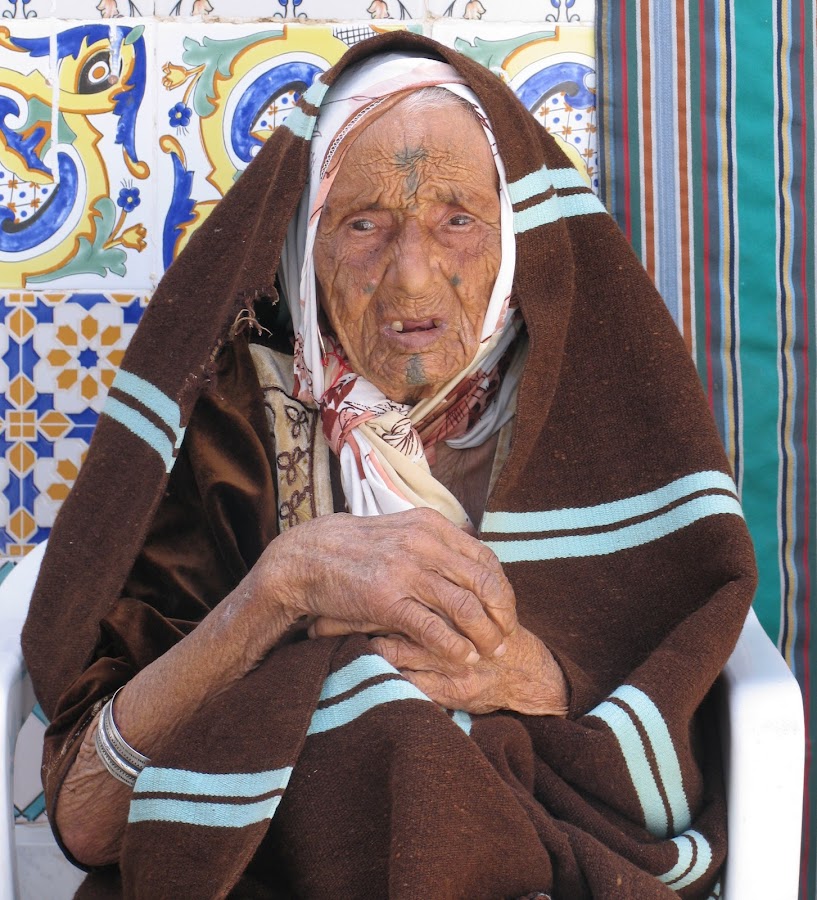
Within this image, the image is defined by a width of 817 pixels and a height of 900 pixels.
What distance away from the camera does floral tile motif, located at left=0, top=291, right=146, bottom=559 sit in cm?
253

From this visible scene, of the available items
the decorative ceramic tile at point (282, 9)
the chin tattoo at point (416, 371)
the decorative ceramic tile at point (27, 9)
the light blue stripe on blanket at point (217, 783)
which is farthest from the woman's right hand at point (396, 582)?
the decorative ceramic tile at point (27, 9)

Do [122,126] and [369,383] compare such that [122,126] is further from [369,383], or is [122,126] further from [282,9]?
[369,383]

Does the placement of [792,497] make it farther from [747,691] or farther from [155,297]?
[155,297]

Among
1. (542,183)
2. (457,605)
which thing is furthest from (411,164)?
(457,605)

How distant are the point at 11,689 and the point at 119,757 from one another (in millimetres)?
237

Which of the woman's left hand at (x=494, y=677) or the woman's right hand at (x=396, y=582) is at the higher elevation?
the woman's right hand at (x=396, y=582)

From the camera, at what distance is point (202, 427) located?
192 centimetres

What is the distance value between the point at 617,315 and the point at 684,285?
69 cm

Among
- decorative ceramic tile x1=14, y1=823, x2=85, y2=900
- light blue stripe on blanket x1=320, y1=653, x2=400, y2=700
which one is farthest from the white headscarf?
decorative ceramic tile x1=14, y1=823, x2=85, y2=900

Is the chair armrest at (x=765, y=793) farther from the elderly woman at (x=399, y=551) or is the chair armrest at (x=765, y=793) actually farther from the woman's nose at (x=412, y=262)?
the woman's nose at (x=412, y=262)

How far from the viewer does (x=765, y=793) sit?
1.60m

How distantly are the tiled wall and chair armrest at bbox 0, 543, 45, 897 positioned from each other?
578mm

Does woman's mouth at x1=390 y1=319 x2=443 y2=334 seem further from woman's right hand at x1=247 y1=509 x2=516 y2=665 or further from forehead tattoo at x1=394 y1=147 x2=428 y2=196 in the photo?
woman's right hand at x1=247 y1=509 x2=516 y2=665

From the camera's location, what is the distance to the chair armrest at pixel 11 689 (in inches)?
64.2
